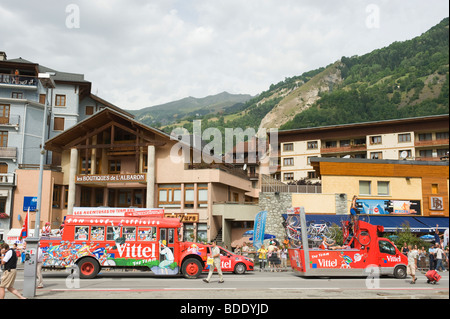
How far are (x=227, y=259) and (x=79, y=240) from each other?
8.11 meters

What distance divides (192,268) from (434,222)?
78.8ft

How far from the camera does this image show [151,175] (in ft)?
128

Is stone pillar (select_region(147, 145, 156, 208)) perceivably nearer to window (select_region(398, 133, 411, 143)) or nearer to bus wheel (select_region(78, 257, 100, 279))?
bus wheel (select_region(78, 257, 100, 279))

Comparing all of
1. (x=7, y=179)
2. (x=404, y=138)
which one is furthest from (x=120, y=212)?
(x=404, y=138)

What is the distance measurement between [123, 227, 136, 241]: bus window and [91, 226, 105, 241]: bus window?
1.03 meters

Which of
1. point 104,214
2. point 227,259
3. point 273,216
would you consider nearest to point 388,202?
point 273,216

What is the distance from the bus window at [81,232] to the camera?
814 inches

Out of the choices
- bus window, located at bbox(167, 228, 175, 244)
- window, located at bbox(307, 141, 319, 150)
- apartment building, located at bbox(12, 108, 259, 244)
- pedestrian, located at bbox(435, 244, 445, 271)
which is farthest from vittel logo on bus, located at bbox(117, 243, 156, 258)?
window, located at bbox(307, 141, 319, 150)

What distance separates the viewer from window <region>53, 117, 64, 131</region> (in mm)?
53438

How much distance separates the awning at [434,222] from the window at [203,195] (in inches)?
715

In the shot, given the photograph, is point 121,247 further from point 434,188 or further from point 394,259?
point 434,188

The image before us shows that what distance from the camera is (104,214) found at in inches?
862

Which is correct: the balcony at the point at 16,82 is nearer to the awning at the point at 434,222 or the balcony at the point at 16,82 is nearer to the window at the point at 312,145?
the window at the point at 312,145
